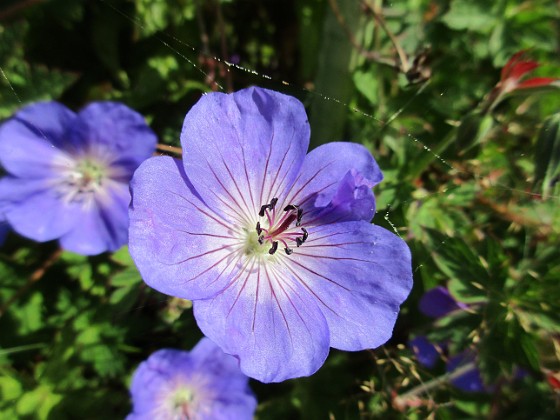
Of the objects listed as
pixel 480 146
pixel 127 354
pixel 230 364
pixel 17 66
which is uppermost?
pixel 17 66

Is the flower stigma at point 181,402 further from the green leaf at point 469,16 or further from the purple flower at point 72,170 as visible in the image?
the green leaf at point 469,16

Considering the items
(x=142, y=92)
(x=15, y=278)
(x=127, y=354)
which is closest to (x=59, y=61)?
(x=142, y=92)

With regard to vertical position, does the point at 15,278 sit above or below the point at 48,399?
above

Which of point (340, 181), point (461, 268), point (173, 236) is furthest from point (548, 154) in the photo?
point (173, 236)

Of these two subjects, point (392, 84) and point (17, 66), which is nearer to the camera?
point (17, 66)

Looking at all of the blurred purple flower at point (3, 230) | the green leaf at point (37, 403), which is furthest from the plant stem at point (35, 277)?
the green leaf at point (37, 403)

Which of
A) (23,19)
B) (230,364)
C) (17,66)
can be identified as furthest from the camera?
(23,19)

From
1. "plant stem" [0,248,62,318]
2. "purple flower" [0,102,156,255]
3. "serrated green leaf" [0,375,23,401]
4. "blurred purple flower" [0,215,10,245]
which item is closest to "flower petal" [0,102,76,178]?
"purple flower" [0,102,156,255]

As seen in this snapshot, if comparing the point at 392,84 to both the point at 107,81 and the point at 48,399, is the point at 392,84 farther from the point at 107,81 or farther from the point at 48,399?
the point at 48,399
